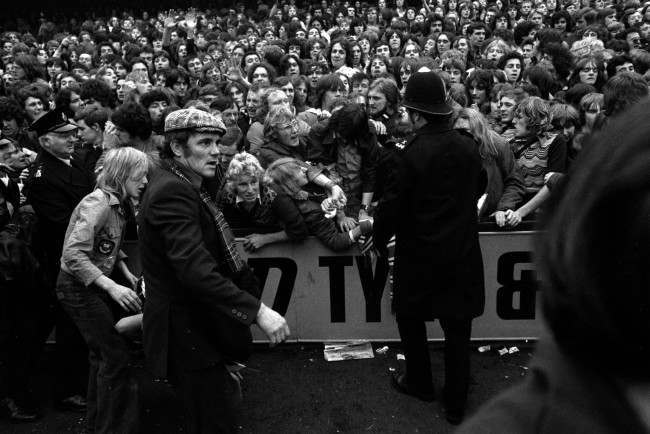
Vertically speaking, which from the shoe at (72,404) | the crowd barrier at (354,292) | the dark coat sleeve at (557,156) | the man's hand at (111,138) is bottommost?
the shoe at (72,404)

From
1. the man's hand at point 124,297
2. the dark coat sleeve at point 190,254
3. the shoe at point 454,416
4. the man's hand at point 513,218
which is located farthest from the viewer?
the man's hand at point 513,218

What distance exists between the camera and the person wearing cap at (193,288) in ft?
8.75

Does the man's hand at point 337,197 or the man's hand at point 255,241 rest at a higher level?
the man's hand at point 337,197

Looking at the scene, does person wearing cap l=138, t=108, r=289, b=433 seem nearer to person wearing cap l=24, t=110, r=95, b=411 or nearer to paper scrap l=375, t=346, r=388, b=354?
person wearing cap l=24, t=110, r=95, b=411

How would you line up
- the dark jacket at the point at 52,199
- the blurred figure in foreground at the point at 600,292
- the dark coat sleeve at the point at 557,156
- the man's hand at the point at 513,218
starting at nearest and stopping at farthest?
1. the blurred figure in foreground at the point at 600,292
2. the dark jacket at the point at 52,199
3. the man's hand at the point at 513,218
4. the dark coat sleeve at the point at 557,156

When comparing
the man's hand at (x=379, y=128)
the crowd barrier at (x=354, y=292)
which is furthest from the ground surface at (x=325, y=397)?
the man's hand at (x=379, y=128)

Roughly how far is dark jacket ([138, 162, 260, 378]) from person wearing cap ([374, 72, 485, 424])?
1.21m

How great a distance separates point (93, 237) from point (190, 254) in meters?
1.11

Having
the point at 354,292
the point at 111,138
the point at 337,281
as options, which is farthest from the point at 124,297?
the point at 111,138

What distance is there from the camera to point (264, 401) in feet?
13.6

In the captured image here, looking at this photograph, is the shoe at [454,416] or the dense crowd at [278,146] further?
the dense crowd at [278,146]

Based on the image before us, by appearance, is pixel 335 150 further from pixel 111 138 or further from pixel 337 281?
pixel 111 138

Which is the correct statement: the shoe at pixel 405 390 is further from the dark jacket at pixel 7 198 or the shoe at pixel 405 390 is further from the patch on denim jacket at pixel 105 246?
the dark jacket at pixel 7 198

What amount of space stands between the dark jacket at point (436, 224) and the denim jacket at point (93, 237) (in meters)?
1.55
